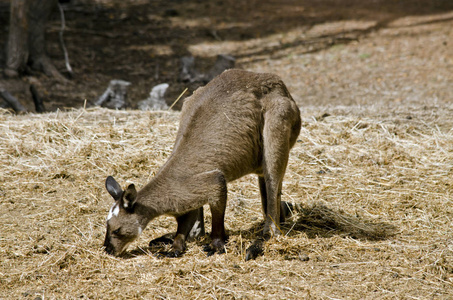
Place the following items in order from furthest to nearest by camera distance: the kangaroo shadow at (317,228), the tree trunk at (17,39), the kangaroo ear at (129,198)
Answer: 1. the tree trunk at (17,39)
2. the kangaroo shadow at (317,228)
3. the kangaroo ear at (129,198)

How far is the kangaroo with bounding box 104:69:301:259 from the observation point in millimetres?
4754

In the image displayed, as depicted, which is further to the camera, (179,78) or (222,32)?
(222,32)

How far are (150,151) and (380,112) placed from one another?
3.79 metres

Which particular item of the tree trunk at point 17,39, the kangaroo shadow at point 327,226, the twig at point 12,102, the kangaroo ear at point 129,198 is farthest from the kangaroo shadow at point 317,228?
the tree trunk at point 17,39

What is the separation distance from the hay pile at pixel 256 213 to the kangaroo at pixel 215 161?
0.25 metres

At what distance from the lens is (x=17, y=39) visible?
36.8 ft

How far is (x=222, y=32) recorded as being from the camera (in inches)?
637

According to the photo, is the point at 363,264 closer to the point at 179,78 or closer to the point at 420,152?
the point at 420,152

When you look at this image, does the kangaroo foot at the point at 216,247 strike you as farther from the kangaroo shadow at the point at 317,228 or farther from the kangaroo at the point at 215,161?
the kangaroo shadow at the point at 317,228

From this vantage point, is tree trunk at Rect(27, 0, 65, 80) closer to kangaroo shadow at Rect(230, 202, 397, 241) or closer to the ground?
the ground

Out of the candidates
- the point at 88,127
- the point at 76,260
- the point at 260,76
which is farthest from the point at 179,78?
the point at 76,260

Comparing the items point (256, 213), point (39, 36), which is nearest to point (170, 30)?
point (39, 36)

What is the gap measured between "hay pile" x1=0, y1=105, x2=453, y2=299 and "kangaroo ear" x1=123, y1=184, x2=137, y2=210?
0.48 meters

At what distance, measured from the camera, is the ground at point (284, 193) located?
4.30m
